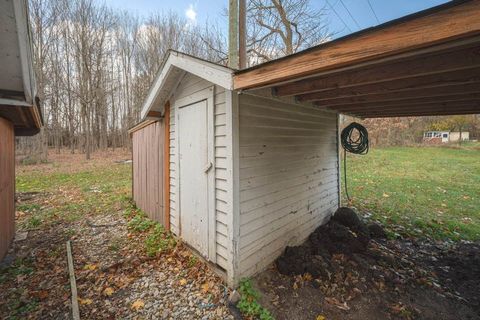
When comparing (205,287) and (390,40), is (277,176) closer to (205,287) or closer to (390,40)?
(205,287)

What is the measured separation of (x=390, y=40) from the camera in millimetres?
1339

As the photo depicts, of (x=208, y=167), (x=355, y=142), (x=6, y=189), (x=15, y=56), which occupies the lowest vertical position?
(x=6, y=189)

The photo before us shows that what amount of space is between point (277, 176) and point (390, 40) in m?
2.17

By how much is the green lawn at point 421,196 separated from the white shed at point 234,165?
8.23 feet

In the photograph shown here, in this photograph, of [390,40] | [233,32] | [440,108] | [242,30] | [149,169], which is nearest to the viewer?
[390,40]

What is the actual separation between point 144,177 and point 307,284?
4.24 metres

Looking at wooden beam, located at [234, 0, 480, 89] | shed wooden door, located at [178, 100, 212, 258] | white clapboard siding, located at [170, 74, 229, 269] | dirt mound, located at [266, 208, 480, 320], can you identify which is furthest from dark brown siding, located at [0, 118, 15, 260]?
wooden beam, located at [234, 0, 480, 89]

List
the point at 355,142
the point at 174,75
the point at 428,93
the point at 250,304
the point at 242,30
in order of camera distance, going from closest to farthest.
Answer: the point at 250,304 < the point at 428,93 < the point at 174,75 < the point at 242,30 < the point at 355,142

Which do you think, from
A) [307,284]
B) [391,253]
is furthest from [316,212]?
[307,284]

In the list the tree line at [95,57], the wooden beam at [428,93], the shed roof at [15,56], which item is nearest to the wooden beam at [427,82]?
the wooden beam at [428,93]

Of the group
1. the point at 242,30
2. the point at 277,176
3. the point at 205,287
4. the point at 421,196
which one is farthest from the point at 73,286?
the point at 421,196

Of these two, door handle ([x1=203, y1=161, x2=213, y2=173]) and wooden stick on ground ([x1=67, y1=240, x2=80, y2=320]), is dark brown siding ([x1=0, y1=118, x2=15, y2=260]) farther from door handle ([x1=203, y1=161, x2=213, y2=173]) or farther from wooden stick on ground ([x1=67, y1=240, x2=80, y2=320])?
door handle ([x1=203, y1=161, x2=213, y2=173])

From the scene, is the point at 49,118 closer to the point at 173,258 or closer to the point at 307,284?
the point at 173,258

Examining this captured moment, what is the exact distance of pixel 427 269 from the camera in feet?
11.0
